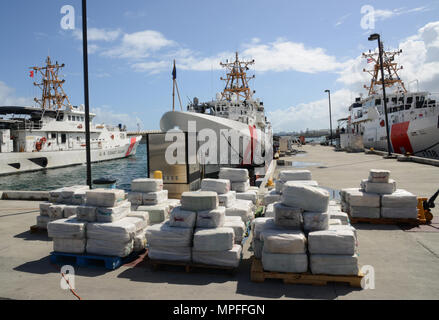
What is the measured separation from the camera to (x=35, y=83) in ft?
132

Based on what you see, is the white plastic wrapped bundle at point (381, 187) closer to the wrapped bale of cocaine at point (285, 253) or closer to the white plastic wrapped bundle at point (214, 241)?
the wrapped bale of cocaine at point (285, 253)

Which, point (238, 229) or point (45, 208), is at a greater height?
point (45, 208)

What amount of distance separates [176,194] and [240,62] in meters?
26.2

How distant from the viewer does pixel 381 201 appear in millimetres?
6828

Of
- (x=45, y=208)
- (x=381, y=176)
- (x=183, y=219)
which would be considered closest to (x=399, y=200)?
(x=381, y=176)

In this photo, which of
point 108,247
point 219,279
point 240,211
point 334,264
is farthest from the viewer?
point 240,211

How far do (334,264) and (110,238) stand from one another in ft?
12.1

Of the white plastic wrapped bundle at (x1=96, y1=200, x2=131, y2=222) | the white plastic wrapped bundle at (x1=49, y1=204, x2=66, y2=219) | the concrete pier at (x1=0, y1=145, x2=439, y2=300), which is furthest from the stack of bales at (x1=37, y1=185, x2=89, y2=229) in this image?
the white plastic wrapped bundle at (x1=96, y1=200, x2=131, y2=222)

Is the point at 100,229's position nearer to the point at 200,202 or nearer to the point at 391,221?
the point at 200,202

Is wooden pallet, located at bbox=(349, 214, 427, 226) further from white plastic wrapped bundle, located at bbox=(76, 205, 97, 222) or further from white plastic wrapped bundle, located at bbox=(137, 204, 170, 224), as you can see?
white plastic wrapped bundle, located at bbox=(76, 205, 97, 222)

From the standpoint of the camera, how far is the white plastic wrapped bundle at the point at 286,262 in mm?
4156

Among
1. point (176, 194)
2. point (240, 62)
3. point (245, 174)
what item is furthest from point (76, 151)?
point (245, 174)

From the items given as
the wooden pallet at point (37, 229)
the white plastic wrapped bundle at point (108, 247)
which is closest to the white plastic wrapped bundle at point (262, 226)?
the white plastic wrapped bundle at point (108, 247)
